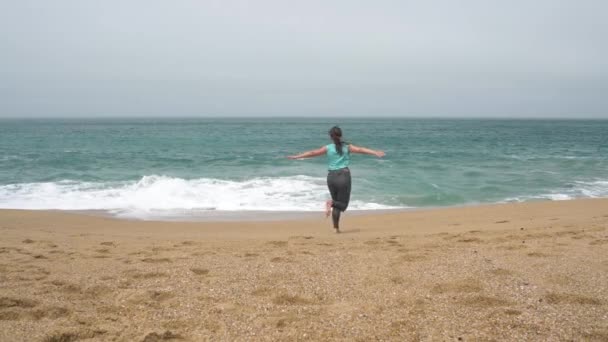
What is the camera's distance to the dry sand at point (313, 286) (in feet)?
10.8

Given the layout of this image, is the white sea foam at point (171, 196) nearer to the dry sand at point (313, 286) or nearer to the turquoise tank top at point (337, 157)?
the turquoise tank top at point (337, 157)

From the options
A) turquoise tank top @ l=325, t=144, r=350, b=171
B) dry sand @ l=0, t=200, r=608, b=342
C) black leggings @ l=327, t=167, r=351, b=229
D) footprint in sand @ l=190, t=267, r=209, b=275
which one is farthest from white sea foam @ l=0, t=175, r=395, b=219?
footprint in sand @ l=190, t=267, r=209, b=275

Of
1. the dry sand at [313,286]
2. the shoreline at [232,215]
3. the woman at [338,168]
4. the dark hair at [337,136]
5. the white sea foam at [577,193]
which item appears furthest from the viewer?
the white sea foam at [577,193]

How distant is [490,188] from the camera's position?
1566cm

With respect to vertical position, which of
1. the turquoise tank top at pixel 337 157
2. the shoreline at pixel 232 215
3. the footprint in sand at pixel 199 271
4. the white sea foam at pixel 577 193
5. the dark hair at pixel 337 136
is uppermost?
the dark hair at pixel 337 136

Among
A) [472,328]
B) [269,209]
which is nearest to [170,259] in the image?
[472,328]

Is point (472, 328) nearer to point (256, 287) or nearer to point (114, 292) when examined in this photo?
point (256, 287)

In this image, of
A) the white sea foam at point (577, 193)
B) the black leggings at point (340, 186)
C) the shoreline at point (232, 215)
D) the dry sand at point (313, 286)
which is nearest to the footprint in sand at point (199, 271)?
the dry sand at point (313, 286)

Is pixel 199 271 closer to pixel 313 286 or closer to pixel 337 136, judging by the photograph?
pixel 313 286

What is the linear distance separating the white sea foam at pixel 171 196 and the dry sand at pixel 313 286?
4.93 m

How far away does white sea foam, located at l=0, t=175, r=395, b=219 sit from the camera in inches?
487

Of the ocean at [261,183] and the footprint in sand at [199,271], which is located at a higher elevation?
the footprint in sand at [199,271]

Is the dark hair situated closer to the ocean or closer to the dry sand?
the dry sand

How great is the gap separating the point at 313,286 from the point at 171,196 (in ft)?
34.0
